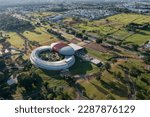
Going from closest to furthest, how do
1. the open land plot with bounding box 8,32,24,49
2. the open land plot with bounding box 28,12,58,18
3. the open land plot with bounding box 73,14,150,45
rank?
the open land plot with bounding box 8,32,24,49 < the open land plot with bounding box 73,14,150,45 < the open land plot with bounding box 28,12,58,18

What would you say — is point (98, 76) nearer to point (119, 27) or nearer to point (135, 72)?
point (135, 72)

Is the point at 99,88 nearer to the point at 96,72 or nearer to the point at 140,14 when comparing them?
the point at 96,72

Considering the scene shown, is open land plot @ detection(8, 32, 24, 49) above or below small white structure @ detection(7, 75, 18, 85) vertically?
above

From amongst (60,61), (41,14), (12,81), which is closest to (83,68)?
(60,61)

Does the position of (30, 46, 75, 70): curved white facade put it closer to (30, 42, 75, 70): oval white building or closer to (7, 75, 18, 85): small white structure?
(30, 42, 75, 70): oval white building

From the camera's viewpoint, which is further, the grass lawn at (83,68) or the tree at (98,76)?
the grass lawn at (83,68)

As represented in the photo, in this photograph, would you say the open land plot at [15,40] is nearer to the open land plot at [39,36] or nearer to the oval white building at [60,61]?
the open land plot at [39,36]

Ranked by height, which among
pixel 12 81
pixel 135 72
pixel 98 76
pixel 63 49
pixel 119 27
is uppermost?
pixel 63 49

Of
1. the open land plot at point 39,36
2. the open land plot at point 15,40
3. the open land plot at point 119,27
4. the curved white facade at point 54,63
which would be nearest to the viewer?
the curved white facade at point 54,63

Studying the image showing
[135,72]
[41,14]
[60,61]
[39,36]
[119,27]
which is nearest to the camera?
[135,72]

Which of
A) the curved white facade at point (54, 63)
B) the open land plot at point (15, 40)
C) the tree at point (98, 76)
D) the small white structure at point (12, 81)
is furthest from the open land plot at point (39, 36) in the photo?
the tree at point (98, 76)

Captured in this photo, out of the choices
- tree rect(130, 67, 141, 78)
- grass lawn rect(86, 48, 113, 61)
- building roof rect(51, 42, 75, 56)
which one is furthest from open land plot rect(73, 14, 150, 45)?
building roof rect(51, 42, 75, 56)

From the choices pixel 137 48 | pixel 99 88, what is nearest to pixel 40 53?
pixel 99 88
